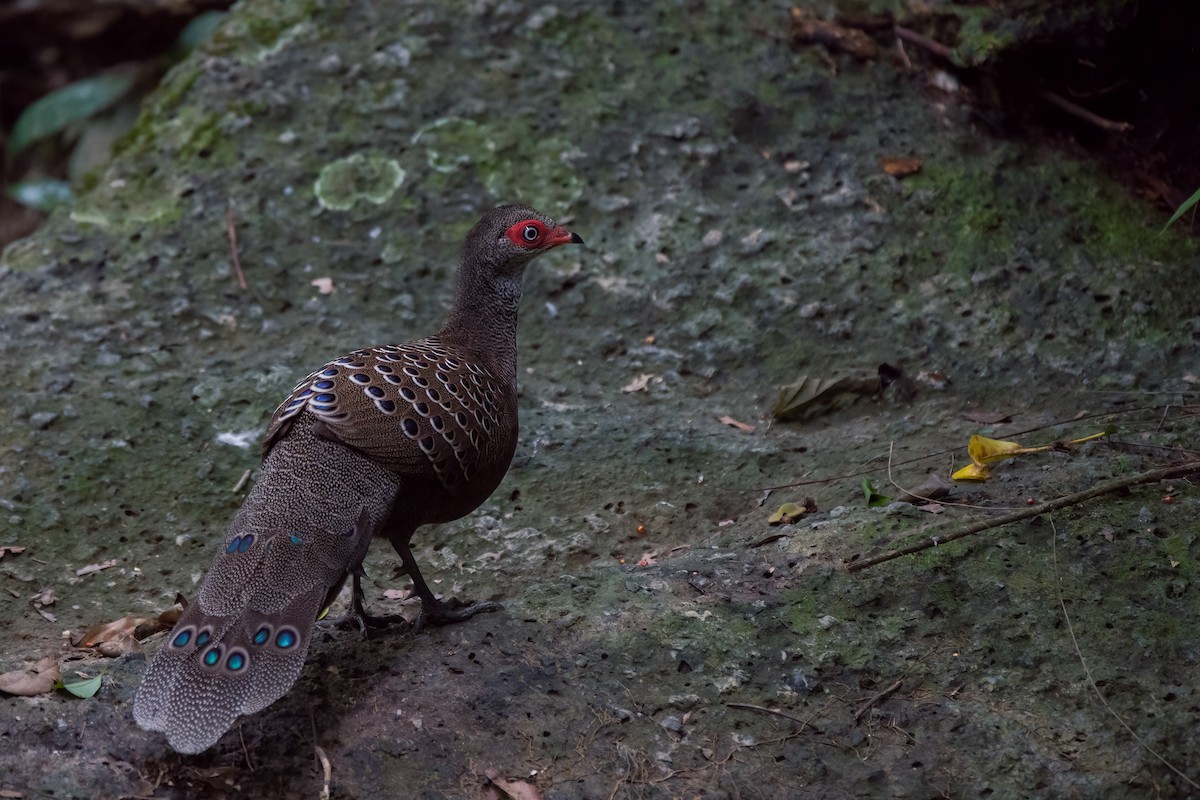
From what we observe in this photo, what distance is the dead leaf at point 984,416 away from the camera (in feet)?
16.1

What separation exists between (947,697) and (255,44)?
17.5ft

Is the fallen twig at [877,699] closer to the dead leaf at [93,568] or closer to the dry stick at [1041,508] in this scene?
the dry stick at [1041,508]

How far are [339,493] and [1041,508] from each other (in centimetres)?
221

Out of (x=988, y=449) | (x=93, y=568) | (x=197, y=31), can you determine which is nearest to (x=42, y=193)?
(x=197, y=31)

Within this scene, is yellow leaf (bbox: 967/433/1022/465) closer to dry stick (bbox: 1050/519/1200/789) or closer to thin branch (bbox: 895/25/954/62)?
dry stick (bbox: 1050/519/1200/789)

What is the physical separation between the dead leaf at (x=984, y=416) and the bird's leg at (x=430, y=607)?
2117 millimetres

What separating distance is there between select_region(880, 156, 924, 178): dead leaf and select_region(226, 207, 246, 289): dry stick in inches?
127

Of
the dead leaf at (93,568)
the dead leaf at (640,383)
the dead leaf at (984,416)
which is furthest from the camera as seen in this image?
the dead leaf at (640,383)

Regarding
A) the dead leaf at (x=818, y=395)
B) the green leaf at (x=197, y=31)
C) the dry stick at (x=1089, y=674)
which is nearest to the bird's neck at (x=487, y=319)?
the dead leaf at (x=818, y=395)

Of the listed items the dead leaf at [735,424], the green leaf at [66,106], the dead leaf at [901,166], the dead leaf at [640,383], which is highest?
the dead leaf at [901,166]

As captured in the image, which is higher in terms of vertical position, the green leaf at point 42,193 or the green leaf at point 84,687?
the green leaf at point 84,687

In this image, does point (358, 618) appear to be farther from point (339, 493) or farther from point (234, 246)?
point (234, 246)

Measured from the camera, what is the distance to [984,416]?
495cm

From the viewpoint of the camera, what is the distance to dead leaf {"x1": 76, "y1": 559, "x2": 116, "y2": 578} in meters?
4.62
